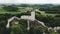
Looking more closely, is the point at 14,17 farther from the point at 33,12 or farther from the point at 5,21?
the point at 33,12

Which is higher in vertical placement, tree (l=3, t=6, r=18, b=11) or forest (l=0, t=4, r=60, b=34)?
tree (l=3, t=6, r=18, b=11)

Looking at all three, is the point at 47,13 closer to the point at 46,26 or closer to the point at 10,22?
the point at 46,26

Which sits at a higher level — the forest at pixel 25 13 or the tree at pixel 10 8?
the tree at pixel 10 8

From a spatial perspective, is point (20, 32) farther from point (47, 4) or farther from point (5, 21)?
point (47, 4)

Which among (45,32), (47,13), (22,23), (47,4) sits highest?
(47,4)

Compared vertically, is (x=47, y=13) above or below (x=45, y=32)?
above

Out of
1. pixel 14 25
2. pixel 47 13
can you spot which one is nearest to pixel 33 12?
pixel 47 13

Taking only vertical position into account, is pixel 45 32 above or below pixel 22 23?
below
